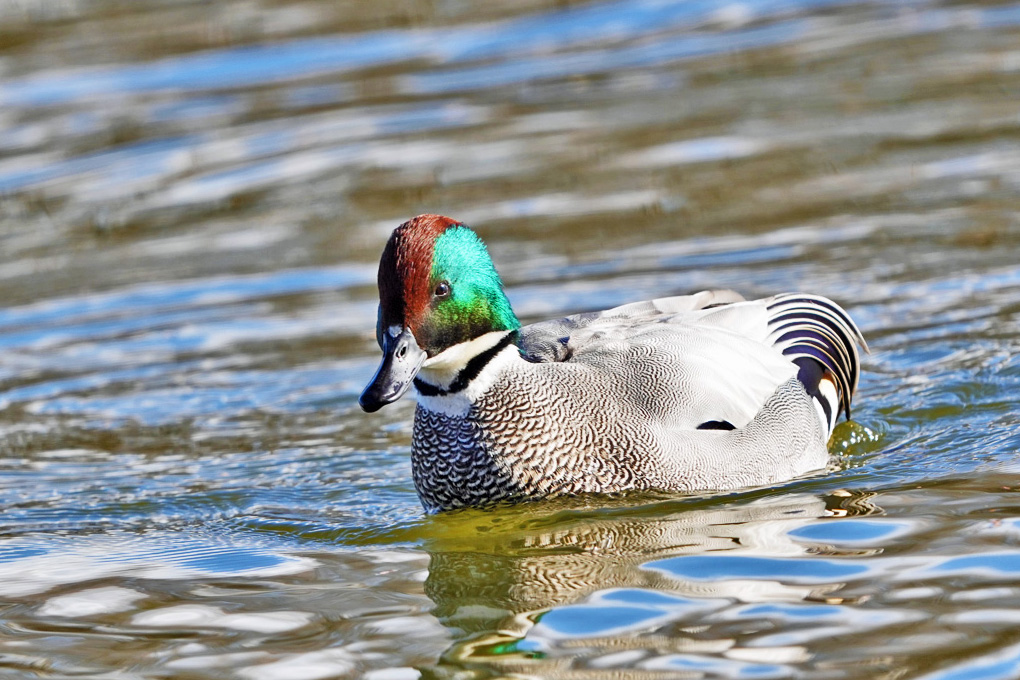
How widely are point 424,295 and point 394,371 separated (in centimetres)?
33

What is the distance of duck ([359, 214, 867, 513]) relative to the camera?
6.09m

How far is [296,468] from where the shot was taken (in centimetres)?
793

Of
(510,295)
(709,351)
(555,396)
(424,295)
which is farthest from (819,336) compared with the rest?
(510,295)

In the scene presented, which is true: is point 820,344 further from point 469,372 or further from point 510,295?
point 510,295

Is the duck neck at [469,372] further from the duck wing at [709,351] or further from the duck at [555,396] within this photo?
the duck wing at [709,351]

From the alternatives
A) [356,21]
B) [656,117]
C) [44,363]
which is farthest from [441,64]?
[44,363]

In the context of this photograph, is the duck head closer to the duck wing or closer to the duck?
the duck

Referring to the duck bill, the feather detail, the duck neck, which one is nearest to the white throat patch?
the duck neck

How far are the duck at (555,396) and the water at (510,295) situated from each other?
17cm

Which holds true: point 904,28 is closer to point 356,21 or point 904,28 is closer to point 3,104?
point 356,21

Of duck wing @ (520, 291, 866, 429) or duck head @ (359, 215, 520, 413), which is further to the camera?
duck wing @ (520, 291, 866, 429)

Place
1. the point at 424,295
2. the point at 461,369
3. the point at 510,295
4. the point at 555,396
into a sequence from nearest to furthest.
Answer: the point at 424,295, the point at 461,369, the point at 555,396, the point at 510,295

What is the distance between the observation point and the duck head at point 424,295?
599 centimetres

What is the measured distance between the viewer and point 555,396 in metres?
6.64
